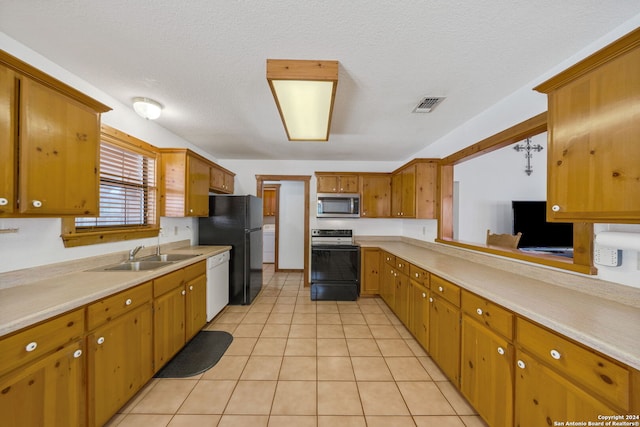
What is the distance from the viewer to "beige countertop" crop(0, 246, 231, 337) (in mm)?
1068

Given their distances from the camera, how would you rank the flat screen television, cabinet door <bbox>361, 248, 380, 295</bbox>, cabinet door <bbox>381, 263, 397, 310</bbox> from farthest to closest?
A: cabinet door <bbox>361, 248, 380, 295</bbox> < the flat screen television < cabinet door <bbox>381, 263, 397, 310</bbox>

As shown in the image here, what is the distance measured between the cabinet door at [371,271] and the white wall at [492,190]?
1771 mm

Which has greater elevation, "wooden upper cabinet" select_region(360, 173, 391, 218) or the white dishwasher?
"wooden upper cabinet" select_region(360, 173, 391, 218)

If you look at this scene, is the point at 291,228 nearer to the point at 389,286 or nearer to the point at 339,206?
the point at 339,206

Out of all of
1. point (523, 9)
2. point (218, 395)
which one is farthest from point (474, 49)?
point (218, 395)

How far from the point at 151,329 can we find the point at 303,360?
1.29m

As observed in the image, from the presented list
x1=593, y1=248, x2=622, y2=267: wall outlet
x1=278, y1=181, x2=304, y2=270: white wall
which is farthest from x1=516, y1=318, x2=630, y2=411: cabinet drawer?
x1=278, y1=181, x2=304, y2=270: white wall

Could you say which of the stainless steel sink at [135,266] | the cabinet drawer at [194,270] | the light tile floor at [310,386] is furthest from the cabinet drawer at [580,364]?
the stainless steel sink at [135,266]

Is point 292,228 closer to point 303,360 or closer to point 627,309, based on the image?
point 303,360

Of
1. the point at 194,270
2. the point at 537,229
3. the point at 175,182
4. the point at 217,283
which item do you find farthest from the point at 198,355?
the point at 537,229

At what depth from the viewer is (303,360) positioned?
7.30 ft

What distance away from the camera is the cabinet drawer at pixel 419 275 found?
2.26 metres

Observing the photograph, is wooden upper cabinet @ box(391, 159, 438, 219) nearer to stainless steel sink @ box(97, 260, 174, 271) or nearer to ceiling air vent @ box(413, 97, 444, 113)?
ceiling air vent @ box(413, 97, 444, 113)

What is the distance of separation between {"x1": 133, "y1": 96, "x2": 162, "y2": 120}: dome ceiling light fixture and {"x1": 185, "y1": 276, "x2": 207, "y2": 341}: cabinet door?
1.65m
